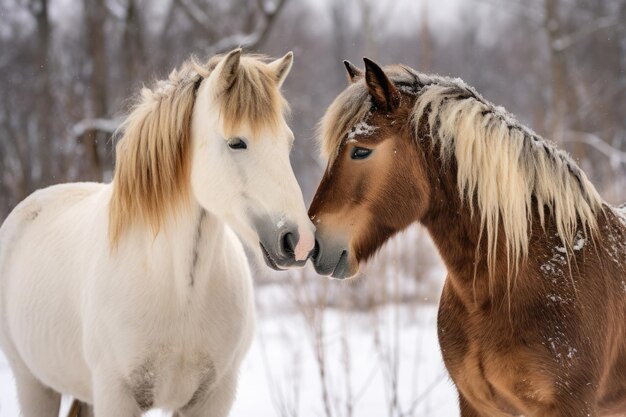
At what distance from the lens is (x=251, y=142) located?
254cm

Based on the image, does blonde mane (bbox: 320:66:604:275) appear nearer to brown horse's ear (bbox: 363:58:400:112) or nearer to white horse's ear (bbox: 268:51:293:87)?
brown horse's ear (bbox: 363:58:400:112)

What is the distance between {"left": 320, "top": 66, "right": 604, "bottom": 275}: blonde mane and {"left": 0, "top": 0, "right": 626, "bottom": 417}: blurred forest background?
646 millimetres

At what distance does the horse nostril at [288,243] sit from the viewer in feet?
7.95

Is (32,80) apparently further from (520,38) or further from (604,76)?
(520,38)

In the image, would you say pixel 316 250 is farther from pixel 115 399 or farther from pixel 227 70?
pixel 115 399

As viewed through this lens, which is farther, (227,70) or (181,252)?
(181,252)

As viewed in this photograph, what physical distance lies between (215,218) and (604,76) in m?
26.8

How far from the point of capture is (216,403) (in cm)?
284

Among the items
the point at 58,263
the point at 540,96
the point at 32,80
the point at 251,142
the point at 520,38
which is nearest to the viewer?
the point at 251,142

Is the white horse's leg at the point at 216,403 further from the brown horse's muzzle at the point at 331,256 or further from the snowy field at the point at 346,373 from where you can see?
the snowy field at the point at 346,373

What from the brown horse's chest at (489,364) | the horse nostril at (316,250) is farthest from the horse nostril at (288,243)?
the brown horse's chest at (489,364)

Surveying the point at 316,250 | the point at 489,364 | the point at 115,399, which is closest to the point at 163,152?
the point at 316,250

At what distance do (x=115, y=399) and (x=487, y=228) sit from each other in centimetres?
164

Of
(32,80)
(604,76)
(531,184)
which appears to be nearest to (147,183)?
(531,184)
